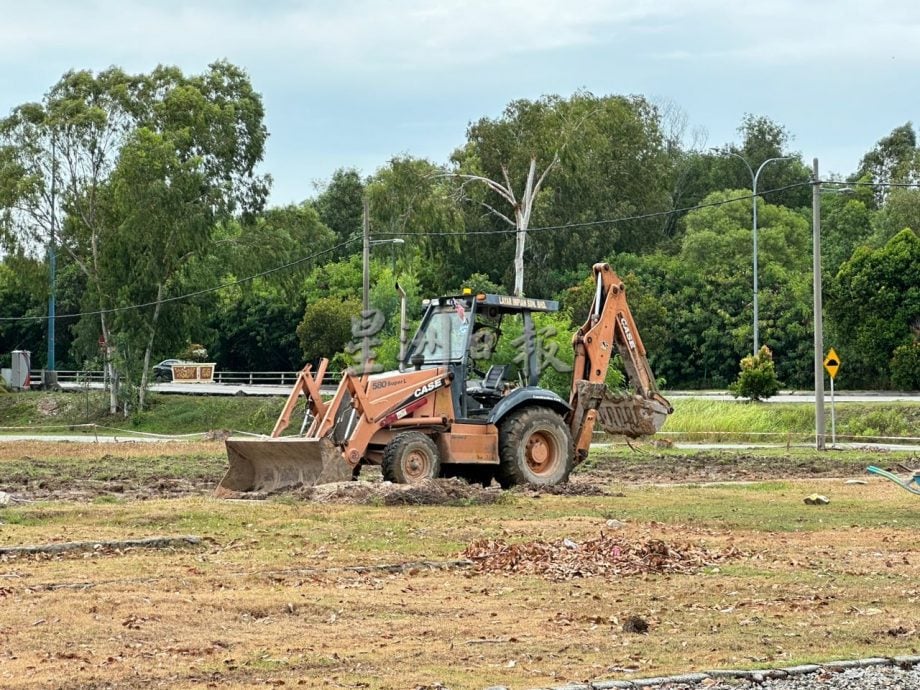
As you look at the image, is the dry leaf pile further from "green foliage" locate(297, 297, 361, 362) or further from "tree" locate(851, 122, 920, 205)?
"tree" locate(851, 122, 920, 205)

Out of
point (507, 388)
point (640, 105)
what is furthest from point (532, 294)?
point (507, 388)

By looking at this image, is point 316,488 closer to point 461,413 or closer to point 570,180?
point 461,413

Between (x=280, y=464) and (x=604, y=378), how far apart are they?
618 centimetres

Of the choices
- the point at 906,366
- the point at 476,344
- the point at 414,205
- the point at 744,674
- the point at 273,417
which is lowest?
the point at 744,674

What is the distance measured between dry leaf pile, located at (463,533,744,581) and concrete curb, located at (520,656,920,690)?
4453 millimetres

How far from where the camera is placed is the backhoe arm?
2541cm

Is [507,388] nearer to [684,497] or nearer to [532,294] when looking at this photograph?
[684,497]

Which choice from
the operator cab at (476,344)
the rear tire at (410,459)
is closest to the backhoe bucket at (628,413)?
the operator cab at (476,344)

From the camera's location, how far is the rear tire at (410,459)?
22578 millimetres

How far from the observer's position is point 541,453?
24.7 meters

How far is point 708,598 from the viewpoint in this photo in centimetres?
1297

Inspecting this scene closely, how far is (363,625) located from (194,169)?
51.6 metres

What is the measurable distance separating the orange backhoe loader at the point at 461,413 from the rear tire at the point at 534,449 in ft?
0.07

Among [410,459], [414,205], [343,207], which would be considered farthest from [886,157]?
[410,459]
